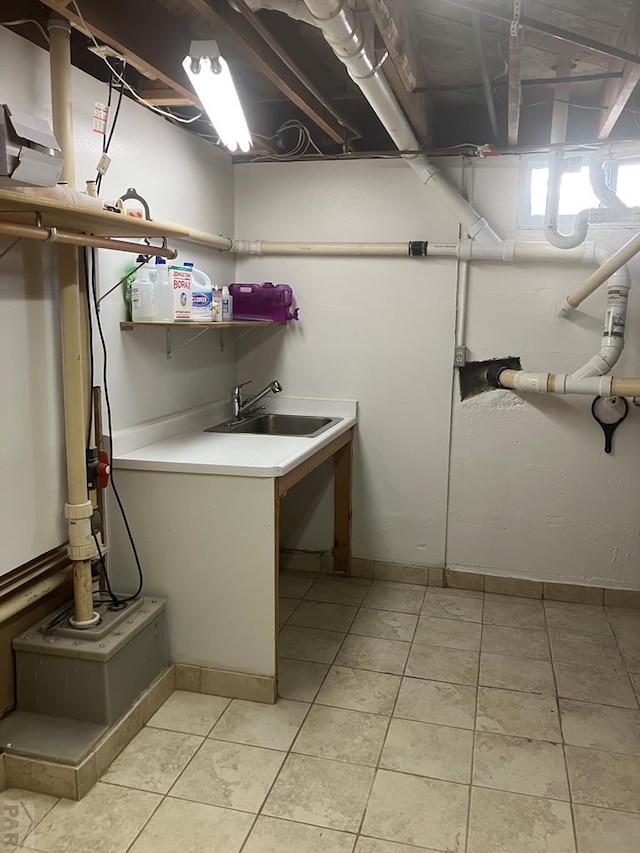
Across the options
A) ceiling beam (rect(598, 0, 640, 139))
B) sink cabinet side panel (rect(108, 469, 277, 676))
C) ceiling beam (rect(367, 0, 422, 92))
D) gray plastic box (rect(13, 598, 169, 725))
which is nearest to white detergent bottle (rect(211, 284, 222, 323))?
sink cabinet side panel (rect(108, 469, 277, 676))

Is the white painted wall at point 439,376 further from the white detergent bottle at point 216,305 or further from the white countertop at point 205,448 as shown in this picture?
the white detergent bottle at point 216,305

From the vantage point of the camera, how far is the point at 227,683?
2428 millimetres

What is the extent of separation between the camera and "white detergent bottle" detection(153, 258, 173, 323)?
2.44 m

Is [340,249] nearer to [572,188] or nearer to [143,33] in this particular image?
[572,188]

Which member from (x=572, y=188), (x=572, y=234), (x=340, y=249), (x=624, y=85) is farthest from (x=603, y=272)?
(x=340, y=249)

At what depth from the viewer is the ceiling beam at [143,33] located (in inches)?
72.2

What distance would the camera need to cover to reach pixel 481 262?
125 inches

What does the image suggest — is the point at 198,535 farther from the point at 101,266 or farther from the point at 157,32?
the point at 157,32

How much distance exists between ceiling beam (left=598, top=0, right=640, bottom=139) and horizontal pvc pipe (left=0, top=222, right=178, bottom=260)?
1.61m

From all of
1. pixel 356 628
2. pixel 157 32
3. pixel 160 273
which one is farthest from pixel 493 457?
pixel 157 32

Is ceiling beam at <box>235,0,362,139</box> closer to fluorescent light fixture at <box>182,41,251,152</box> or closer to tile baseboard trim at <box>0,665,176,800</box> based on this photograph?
fluorescent light fixture at <box>182,41,251,152</box>

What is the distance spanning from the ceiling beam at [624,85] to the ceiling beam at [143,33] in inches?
57.7

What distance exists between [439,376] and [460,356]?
0.14 meters

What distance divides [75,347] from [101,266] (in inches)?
16.2
